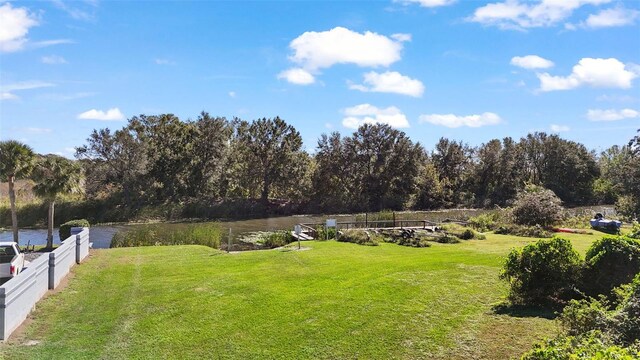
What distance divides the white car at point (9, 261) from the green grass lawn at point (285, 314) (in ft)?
5.24

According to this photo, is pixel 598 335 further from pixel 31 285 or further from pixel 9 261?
pixel 9 261

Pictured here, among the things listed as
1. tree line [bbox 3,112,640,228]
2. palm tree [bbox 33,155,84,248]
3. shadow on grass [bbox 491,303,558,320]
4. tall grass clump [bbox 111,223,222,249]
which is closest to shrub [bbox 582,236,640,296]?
shadow on grass [bbox 491,303,558,320]

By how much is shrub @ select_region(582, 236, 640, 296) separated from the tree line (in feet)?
176

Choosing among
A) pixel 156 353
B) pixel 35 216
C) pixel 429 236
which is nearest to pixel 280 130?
pixel 35 216

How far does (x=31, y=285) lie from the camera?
10367mm

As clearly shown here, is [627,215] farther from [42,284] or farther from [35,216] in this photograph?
[35,216]

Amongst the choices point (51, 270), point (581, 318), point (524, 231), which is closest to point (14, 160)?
point (51, 270)

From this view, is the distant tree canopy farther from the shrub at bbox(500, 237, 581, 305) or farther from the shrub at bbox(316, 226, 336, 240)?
the shrub at bbox(500, 237, 581, 305)

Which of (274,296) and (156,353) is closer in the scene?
(156,353)

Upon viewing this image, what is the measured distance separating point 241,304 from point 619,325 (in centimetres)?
758

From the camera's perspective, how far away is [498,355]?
24.3 ft

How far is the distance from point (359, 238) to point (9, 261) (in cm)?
1548

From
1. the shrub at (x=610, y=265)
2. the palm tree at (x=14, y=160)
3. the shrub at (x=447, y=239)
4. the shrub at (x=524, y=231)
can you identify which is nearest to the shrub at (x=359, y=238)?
the shrub at (x=447, y=239)

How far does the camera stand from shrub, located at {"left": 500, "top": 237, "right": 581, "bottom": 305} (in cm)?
976
